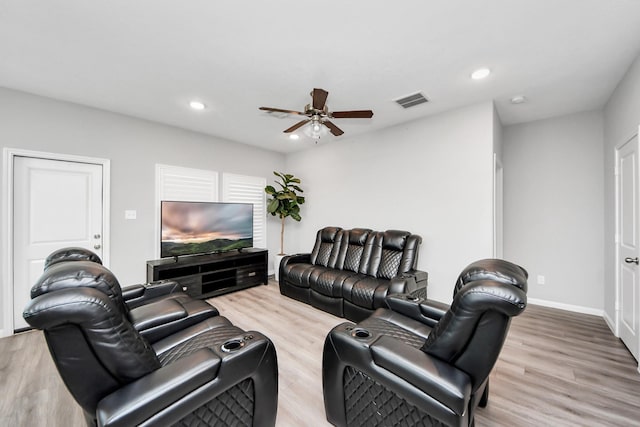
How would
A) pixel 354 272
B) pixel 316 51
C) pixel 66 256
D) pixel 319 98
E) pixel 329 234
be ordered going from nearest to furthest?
pixel 66 256 < pixel 316 51 < pixel 319 98 < pixel 354 272 < pixel 329 234

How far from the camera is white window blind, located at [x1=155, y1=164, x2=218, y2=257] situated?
387cm

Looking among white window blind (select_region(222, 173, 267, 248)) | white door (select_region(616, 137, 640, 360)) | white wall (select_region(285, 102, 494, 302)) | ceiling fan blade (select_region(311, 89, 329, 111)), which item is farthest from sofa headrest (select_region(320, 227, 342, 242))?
white door (select_region(616, 137, 640, 360))

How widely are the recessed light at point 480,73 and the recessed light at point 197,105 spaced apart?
313 cm

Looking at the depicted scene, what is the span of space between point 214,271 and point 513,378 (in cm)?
386

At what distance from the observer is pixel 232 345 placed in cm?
133

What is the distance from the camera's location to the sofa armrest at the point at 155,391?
949 millimetres

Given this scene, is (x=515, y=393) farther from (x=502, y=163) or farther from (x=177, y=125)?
(x=177, y=125)

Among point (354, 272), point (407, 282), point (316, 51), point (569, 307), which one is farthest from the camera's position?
point (354, 272)

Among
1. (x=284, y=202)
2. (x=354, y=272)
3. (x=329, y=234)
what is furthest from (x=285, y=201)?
(x=354, y=272)

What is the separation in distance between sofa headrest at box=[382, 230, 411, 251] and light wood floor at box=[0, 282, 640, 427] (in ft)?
4.17

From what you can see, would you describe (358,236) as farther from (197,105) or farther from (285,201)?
(197,105)

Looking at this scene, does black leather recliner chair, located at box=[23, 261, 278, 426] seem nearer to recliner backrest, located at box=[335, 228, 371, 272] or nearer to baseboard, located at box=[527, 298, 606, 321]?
recliner backrest, located at box=[335, 228, 371, 272]

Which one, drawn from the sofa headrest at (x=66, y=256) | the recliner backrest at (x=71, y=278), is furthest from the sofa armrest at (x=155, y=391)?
the sofa headrest at (x=66, y=256)

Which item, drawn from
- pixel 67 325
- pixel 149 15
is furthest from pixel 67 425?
pixel 149 15
